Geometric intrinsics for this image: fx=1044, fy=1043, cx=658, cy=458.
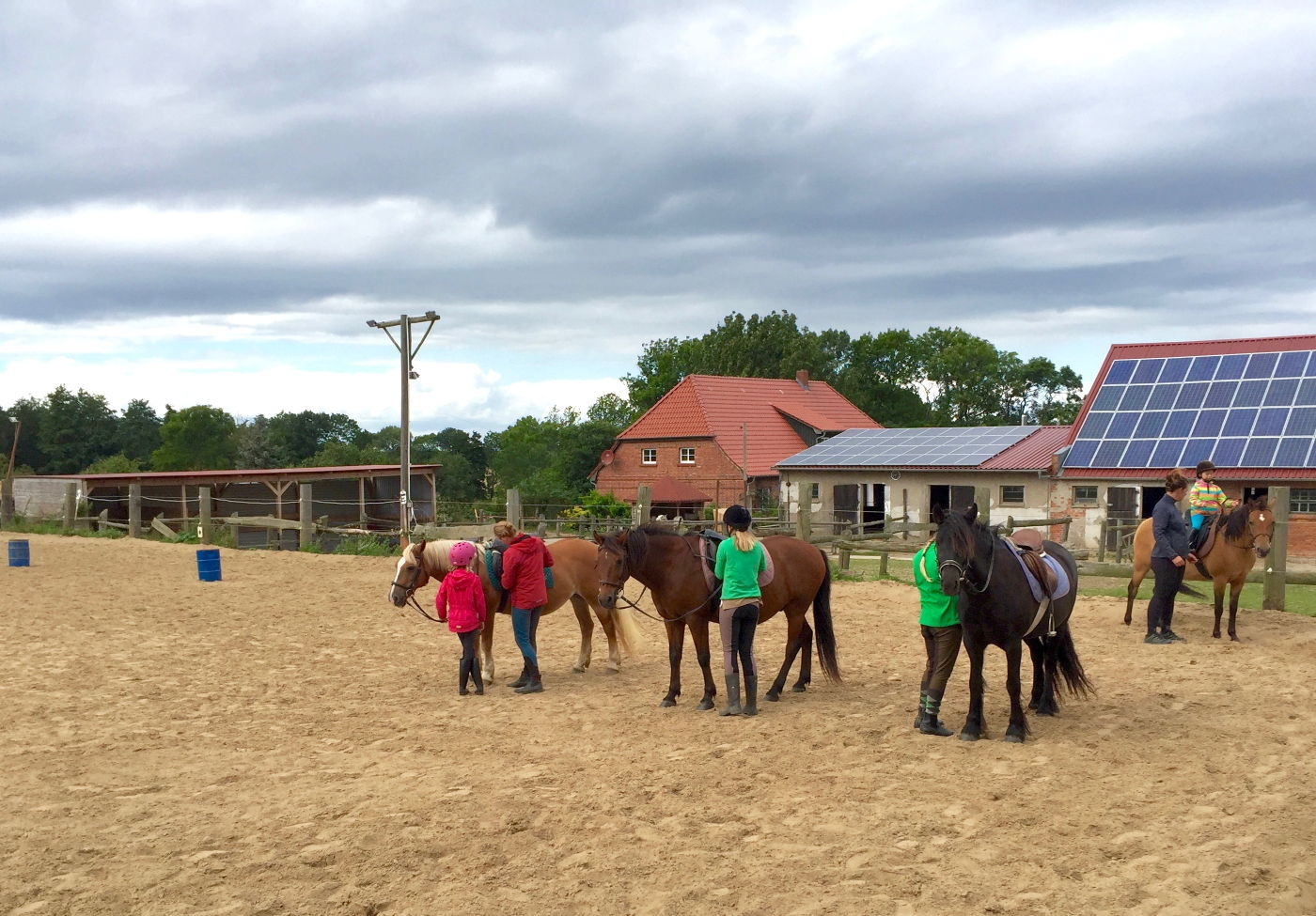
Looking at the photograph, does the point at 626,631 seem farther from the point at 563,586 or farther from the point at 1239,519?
the point at 1239,519

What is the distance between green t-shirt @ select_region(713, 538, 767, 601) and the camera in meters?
7.59

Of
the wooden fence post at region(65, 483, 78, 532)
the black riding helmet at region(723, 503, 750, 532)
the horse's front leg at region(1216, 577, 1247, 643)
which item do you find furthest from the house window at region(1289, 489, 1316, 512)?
the wooden fence post at region(65, 483, 78, 532)

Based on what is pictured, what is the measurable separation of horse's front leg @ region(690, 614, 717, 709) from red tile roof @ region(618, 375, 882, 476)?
1102 inches

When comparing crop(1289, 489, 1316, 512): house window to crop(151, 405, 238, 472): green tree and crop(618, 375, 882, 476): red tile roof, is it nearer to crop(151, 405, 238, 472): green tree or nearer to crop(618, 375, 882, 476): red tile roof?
crop(618, 375, 882, 476): red tile roof

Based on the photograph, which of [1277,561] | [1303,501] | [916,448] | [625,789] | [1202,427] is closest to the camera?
[625,789]

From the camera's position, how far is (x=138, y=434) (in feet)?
233

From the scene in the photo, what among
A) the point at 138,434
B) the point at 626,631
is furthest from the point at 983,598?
the point at 138,434

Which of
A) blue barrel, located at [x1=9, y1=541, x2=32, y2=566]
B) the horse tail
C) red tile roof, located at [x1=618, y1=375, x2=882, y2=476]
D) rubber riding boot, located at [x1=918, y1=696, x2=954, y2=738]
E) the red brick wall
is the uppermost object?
red tile roof, located at [x1=618, y1=375, x2=882, y2=476]

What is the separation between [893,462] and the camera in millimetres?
30375

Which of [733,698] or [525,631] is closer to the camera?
[733,698]

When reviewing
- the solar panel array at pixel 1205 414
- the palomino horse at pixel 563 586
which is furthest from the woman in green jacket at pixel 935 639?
the solar panel array at pixel 1205 414

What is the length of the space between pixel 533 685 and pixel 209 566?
30.0 ft

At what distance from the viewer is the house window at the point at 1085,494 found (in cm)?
2589

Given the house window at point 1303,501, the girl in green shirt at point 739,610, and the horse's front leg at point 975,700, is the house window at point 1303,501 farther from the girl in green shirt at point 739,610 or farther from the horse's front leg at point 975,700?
the girl in green shirt at point 739,610
